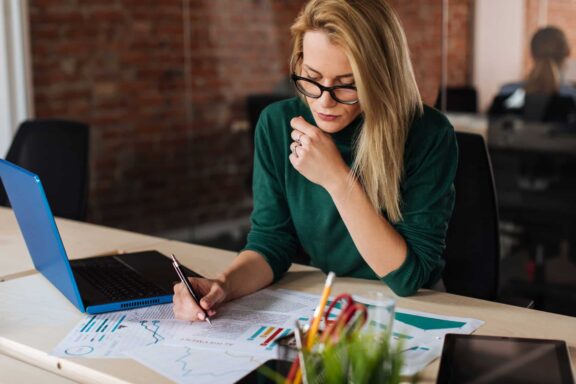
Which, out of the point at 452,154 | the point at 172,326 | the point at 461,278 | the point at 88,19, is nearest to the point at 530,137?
the point at 461,278

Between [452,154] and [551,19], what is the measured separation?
1.34 meters

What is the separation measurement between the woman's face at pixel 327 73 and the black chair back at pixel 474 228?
0.43 m

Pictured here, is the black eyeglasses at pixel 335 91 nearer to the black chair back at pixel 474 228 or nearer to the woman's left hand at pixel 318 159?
the woman's left hand at pixel 318 159

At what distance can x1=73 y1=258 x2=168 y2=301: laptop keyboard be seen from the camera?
61.1 inches

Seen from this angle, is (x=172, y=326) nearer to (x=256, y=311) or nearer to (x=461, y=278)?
(x=256, y=311)

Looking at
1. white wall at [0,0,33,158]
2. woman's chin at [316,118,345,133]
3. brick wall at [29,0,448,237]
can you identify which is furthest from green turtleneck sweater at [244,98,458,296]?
white wall at [0,0,33,158]

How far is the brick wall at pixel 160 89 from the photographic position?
381cm

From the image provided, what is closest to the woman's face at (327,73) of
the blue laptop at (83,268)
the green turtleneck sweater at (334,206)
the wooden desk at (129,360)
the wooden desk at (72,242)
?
the green turtleneck sweater at (334,206)

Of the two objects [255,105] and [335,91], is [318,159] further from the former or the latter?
[255,105]

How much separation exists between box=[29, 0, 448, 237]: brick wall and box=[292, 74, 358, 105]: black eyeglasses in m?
2.15

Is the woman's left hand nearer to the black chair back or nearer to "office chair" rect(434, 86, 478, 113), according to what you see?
Answer: the black chair back

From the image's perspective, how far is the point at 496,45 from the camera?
2900 millimetres

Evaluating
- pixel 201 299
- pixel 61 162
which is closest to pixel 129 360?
pixel 201 299

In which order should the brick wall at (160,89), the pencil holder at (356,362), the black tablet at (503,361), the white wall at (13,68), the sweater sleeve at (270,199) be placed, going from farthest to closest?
1. the brick wall at (160,89)
2. the white wall at (13,68)
3. the sweater sleeve at (270,199)
4. the black tablet at (503,361)
5. the pencil holder at (356,362)
